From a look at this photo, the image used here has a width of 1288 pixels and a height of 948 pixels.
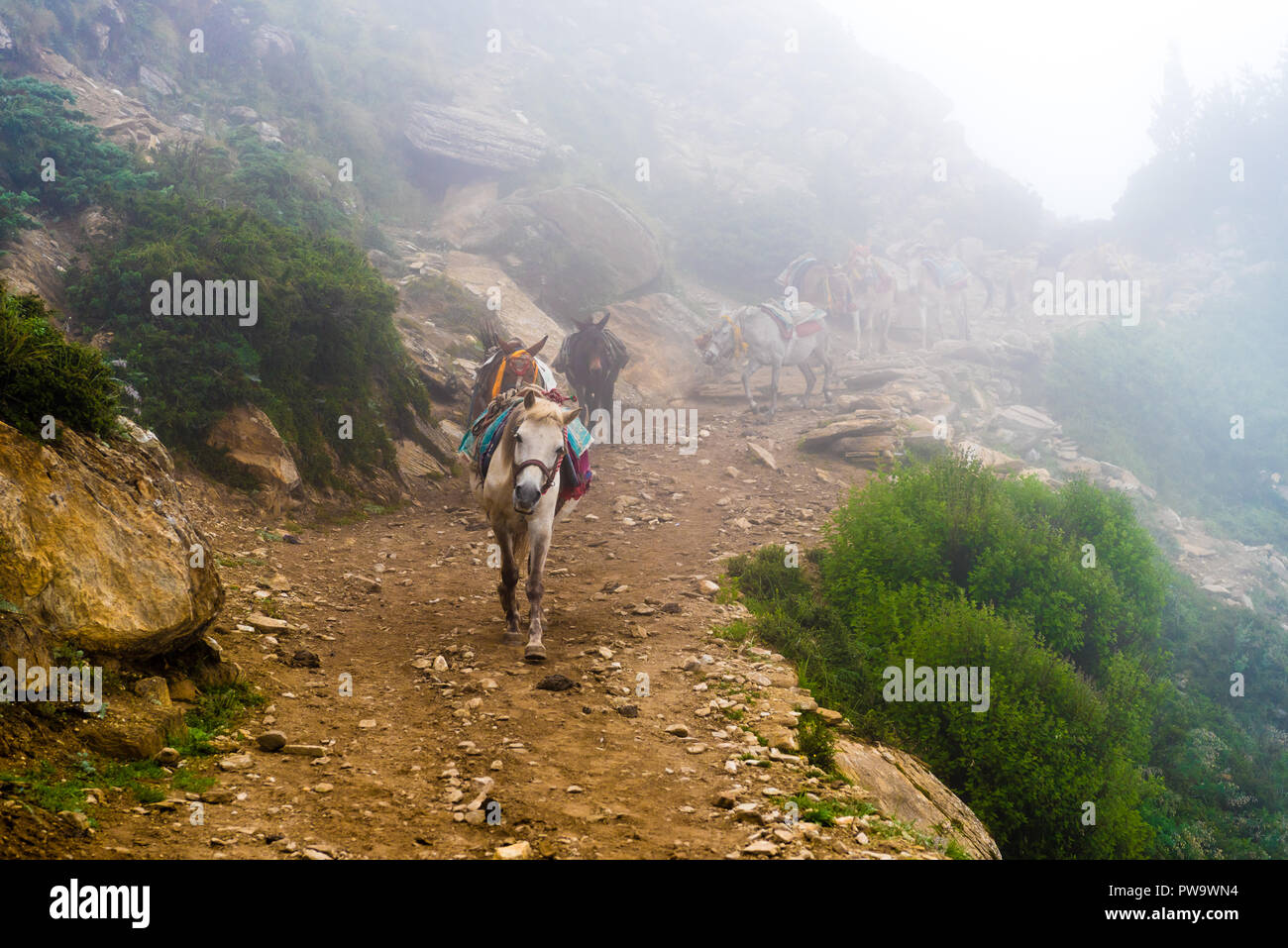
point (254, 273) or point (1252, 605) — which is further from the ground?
point (254, 273)

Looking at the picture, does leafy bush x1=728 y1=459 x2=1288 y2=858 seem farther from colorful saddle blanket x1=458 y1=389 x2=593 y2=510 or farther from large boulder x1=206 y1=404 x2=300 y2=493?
large boulder x1=206 y1=404 x2=300 y2=493

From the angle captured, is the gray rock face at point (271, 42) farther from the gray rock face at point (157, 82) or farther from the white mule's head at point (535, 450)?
the white mule's head at point (535, 450)

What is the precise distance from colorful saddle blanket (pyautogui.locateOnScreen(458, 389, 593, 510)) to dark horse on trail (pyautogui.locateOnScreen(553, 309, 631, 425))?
25.0 ft

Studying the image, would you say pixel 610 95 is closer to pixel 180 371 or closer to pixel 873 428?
pixel 873 428

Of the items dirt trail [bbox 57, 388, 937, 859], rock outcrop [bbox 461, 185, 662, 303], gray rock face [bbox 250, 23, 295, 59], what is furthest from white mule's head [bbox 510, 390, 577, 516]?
gray rock face [bbox 250, 23, 295, 59]

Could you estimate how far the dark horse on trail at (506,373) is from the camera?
385 inches

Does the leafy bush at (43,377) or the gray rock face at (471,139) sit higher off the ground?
the gray rock face at (471,139)

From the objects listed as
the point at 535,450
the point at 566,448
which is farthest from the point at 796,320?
the point at 535,450

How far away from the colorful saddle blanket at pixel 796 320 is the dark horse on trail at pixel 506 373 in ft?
34.3

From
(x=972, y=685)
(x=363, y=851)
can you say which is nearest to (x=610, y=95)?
(x=972, y=685)

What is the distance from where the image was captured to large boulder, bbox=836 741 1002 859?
15.7 feet

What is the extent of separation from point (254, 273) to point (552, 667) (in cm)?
723

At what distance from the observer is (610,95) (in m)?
38.2

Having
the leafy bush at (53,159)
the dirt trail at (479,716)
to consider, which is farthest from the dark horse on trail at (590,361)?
the leafy bush at (53,159)
